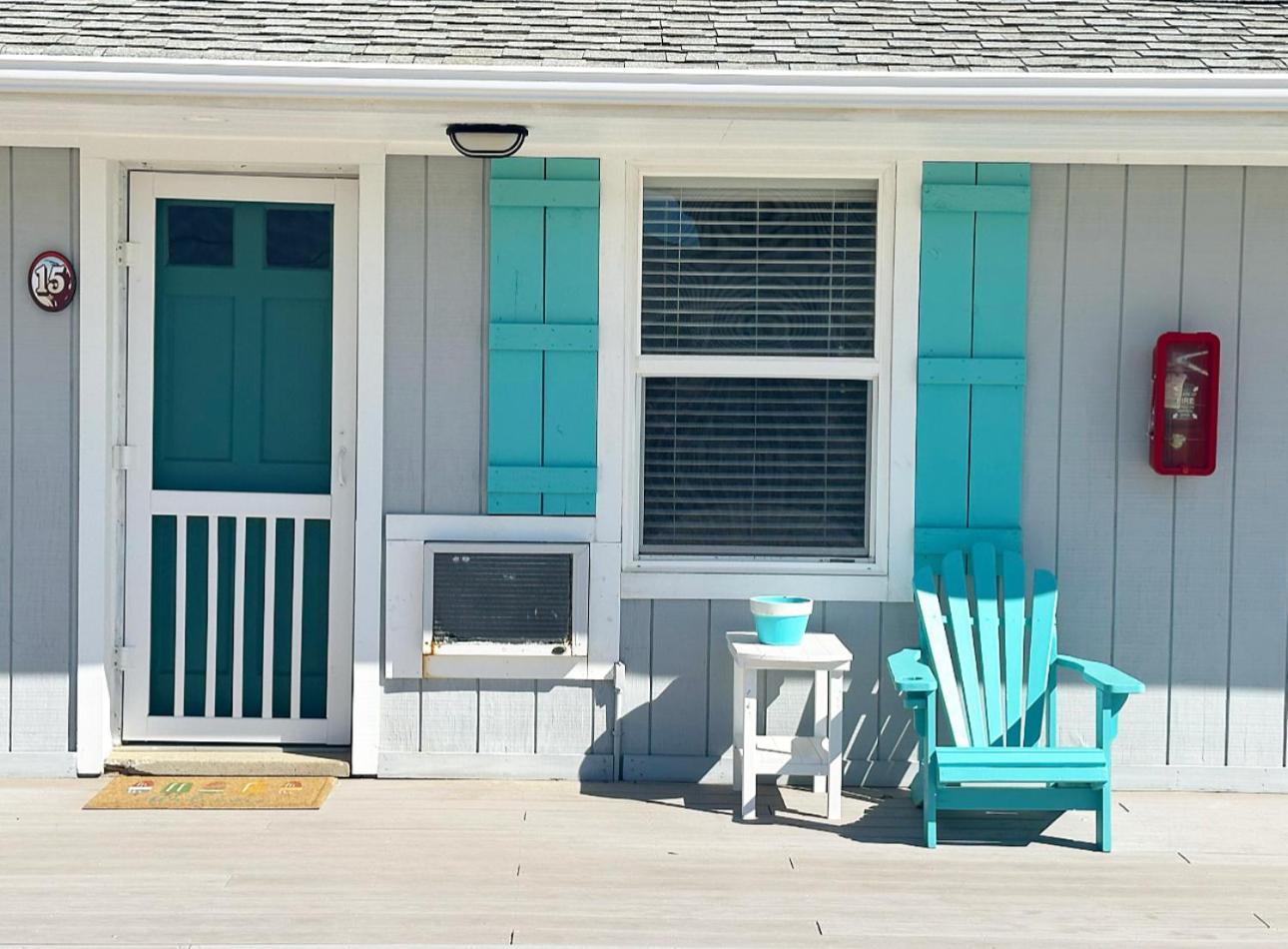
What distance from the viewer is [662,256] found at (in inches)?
186

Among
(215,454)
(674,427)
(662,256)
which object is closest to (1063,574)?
(674,427)

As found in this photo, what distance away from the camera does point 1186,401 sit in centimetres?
453

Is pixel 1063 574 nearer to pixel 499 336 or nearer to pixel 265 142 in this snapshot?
pixel 499 336

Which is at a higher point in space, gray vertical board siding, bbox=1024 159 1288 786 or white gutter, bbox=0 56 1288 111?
white gutter, bbox=0 56 1288 111

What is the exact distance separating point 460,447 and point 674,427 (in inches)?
27.7

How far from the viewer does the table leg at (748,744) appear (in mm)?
4316

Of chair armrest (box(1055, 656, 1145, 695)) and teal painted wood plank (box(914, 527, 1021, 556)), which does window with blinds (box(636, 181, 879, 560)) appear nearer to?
teal painted wood plank (box(914, 527, 1021, 556))

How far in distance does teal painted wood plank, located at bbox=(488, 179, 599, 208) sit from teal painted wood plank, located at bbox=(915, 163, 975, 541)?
110 cm

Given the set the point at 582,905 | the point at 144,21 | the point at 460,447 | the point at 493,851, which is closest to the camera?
the point at 582,905

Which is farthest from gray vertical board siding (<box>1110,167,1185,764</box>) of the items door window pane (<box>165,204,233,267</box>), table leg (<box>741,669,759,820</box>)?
door window pane (<box>165,204,233,267</box>)

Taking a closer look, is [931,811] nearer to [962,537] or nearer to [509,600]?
[962,537]

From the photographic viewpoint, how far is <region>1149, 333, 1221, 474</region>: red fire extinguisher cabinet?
451cm

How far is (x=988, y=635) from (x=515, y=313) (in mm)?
1801

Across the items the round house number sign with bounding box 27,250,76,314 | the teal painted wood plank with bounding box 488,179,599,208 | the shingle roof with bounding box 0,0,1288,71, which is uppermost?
the shingle roof with bounding box 0,0,1288,71
